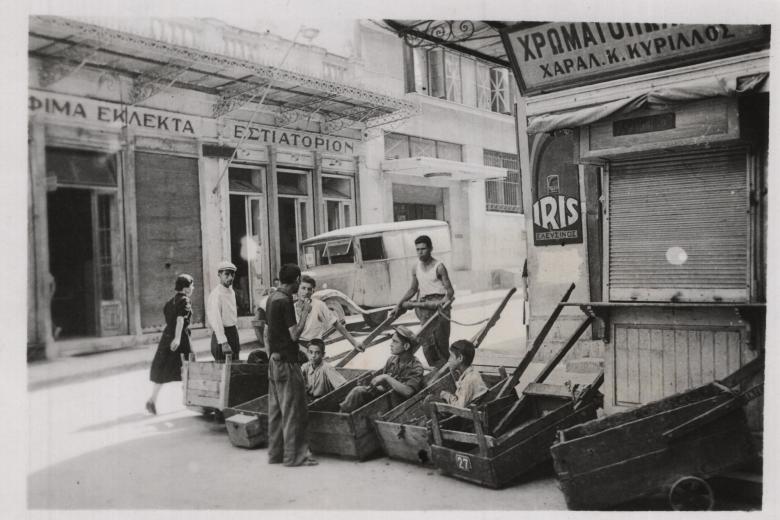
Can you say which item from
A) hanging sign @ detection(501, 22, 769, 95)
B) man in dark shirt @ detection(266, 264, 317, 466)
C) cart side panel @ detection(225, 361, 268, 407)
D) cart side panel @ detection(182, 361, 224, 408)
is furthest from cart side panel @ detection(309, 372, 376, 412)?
hanging sign @ detection(501, 22, 769, 95)

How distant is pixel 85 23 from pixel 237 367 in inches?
118

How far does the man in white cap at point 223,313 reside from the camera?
582cm

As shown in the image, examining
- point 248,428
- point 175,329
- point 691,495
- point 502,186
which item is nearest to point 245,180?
point 175,329

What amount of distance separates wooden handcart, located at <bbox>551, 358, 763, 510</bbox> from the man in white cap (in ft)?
10.8

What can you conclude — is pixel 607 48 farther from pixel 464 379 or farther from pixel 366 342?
pixel 366 342

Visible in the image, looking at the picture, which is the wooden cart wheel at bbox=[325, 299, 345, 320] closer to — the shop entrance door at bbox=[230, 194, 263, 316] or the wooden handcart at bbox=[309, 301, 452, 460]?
the shop entrance door at bbox=[230, 194, 263, 316]

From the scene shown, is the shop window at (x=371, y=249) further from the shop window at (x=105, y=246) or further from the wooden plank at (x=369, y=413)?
the shop window at (x=105, y=246)

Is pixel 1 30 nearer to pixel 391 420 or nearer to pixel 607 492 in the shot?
pixel 391 420

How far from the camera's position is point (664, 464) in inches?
142

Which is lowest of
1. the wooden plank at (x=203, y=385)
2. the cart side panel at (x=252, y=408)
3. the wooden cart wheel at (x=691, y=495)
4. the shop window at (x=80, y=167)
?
the wooden cart wheel at (x=691, y=495)

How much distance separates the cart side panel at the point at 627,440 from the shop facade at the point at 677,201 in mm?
751

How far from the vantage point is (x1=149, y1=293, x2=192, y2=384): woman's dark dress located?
218 inches

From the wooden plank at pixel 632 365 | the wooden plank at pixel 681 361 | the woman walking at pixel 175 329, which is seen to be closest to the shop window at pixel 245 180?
the woman walking at pixel 175 329

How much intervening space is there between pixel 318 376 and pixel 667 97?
11.5 feet
